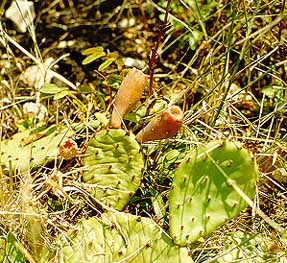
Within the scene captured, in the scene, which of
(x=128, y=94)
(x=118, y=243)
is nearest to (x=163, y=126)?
(x=128, y=94)

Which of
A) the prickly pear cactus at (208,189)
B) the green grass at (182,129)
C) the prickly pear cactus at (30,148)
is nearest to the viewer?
the prickly pear cactus at (208,189)

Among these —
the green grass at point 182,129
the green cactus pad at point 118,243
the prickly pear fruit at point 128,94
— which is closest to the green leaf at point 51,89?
the green grass at point 182,129

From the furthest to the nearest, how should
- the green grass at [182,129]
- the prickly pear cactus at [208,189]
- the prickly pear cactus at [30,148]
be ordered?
1. the prickly pear cactus at [30,148]
2. the green grass at [182,129]
3. the prickly pear cactus at [208,189]

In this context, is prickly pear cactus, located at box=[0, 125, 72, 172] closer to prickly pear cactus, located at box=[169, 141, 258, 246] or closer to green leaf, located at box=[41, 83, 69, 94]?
green leaf, located at box=[41, 83, 69, 94]

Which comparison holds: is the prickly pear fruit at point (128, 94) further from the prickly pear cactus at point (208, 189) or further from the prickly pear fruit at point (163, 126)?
the prickly pear cactus at point (208, 189)

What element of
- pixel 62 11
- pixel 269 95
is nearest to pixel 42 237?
pixel 269 95

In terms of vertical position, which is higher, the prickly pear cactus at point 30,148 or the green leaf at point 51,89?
the green leaf at point 51,89
